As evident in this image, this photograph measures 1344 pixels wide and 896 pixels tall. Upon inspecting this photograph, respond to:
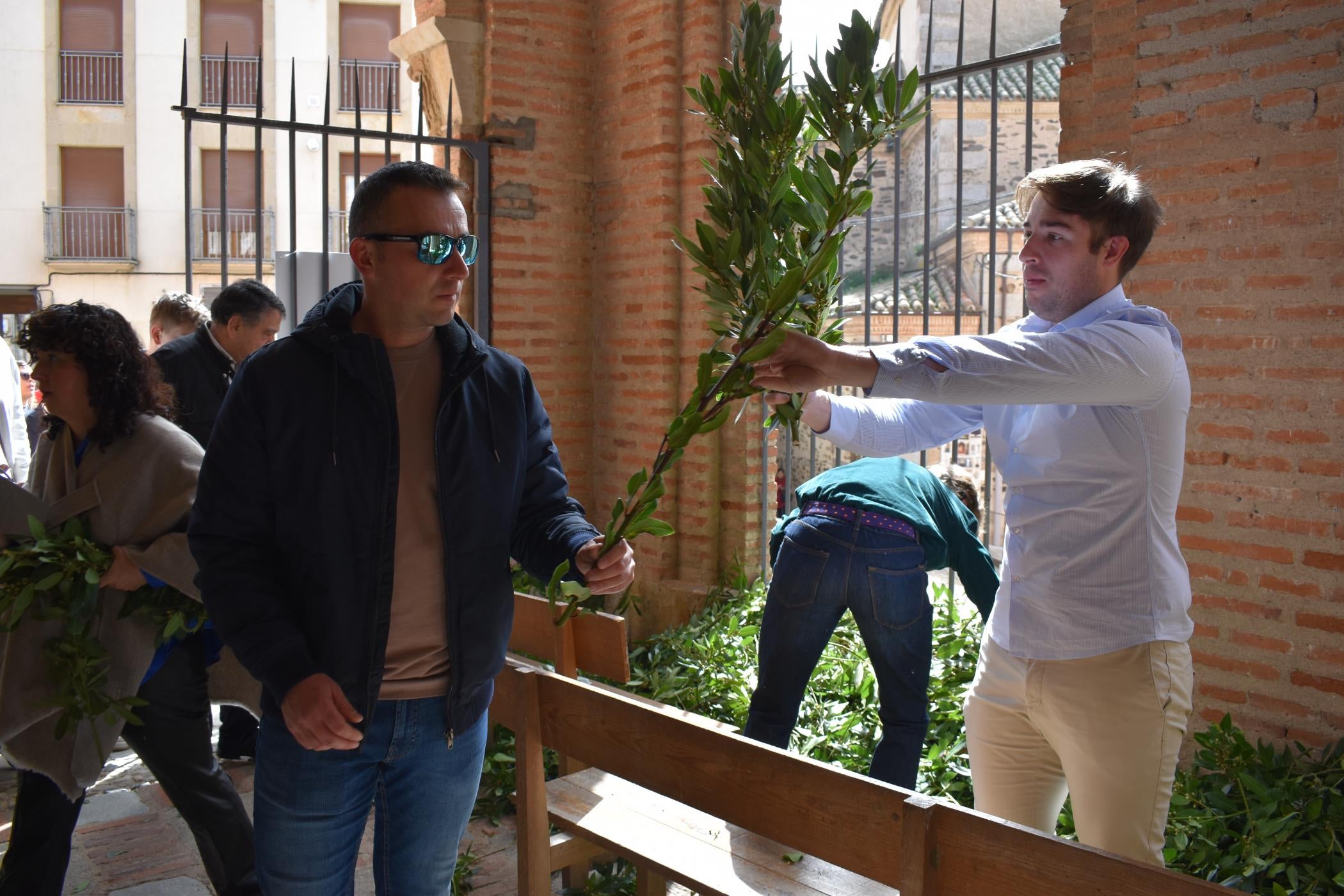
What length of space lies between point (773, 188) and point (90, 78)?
28643mm

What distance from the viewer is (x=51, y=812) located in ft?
10.5

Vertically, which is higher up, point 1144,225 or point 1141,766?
point 1144,225

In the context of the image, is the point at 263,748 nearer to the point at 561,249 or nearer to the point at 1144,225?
the point at 1144,225

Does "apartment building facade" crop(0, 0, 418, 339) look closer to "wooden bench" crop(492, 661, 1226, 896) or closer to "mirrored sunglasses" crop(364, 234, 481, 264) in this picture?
"wooden bench" crop(492, 661, 1226, 896)

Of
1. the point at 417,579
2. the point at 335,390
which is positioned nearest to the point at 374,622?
the point at 417,579

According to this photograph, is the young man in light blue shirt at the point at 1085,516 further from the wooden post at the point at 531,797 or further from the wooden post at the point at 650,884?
the wooden post at the point at 650,884

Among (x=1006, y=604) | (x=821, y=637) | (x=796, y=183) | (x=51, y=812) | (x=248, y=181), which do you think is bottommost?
(x=51, y=812)

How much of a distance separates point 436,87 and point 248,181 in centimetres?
1731

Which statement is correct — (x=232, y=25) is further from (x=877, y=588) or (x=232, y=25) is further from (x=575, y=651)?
(x=877, y=588)

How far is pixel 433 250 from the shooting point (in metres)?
2.20

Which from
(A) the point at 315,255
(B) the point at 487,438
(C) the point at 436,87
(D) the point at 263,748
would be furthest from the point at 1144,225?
(C) the point at 436,87

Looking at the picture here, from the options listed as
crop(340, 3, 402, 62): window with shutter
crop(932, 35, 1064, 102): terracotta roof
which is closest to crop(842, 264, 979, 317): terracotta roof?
crop(932, 35, 1064, 102): terracotta roof

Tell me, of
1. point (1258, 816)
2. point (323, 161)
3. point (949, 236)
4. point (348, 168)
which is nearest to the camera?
point (1258, 816)

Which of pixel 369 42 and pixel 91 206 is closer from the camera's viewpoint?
pixel 369 42
